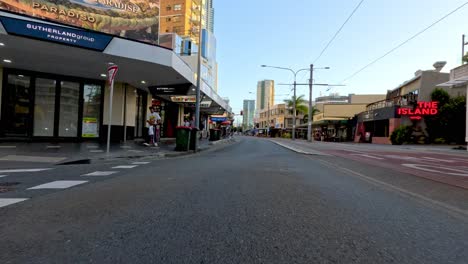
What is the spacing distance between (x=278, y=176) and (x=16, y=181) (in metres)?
5.47

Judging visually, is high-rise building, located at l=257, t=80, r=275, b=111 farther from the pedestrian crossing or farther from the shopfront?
the pedestrian crossing

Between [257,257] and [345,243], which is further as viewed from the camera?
[345,243]

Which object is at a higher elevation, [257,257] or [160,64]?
[160,64]

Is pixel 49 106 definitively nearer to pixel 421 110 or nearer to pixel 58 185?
pixel 58 185

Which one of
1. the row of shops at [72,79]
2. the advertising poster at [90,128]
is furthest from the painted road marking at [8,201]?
the advertising poster at [90,128]

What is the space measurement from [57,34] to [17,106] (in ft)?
21.6

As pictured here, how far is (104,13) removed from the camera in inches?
619

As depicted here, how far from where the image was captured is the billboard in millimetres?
13250

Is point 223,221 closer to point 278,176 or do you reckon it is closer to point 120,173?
point 278,176

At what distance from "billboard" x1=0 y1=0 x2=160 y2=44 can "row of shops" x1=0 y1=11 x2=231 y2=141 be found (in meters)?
2.06

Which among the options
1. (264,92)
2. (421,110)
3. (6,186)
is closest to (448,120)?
(421,110)

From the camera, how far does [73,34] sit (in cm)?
1148

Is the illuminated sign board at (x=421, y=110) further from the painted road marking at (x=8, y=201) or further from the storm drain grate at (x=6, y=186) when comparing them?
the painted road marking at (x=8, y=201)

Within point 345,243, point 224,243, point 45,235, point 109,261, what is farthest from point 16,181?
point 345,243
